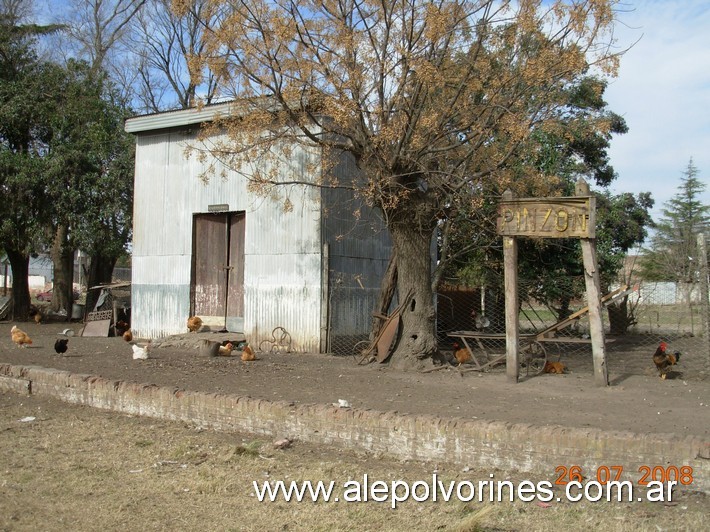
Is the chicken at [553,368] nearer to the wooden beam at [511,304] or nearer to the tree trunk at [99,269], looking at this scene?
the wooden beam at [511,304]

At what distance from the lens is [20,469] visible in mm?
6371

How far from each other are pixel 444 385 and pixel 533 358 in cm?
251

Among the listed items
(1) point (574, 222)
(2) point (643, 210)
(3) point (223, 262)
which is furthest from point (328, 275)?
(2) point (643, 210)

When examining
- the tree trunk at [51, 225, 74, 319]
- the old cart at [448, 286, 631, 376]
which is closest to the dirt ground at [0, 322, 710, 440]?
the old cart at [448, 286, 631, 376]

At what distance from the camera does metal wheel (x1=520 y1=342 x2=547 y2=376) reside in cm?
1149

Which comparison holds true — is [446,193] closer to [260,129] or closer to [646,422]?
[260,129]

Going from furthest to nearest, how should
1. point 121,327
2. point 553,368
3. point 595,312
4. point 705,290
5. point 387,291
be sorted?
point 121,327
point 387,291
point 553,368
point 705,290
point 595,312

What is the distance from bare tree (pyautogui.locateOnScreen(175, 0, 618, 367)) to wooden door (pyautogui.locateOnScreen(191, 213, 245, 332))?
4675mm

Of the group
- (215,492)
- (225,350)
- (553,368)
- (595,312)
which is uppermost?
(595,312)

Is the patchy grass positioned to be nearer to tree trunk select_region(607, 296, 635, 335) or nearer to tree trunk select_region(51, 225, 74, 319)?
tree trunk select_region(607, 296, 635, 335)

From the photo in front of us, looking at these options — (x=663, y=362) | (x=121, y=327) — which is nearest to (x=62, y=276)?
(x=121, y=327)

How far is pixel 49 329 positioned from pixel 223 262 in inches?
312

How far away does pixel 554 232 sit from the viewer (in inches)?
384

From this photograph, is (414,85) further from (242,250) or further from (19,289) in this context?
(19,289)
